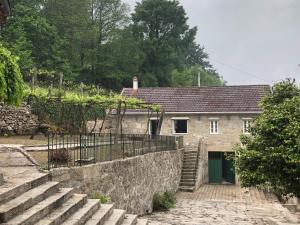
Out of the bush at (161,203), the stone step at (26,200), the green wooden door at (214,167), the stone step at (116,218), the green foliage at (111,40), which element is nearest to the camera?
the stone step at (26,200)

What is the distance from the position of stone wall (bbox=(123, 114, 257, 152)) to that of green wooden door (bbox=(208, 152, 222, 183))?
0.65 meters

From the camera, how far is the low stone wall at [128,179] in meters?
12.2

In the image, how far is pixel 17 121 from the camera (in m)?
22.7

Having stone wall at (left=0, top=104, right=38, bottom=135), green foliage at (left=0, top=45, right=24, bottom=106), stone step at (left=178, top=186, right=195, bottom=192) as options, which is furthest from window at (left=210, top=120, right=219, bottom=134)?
green foliage at (left=0, top=45, right=24, bottom=106)

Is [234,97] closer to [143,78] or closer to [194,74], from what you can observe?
[143,78]

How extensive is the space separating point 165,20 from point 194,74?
20.2 meters

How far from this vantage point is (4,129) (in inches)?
830

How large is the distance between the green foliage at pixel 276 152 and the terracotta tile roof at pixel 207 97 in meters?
16.4

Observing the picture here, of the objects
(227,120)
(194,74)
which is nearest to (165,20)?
(194,74)

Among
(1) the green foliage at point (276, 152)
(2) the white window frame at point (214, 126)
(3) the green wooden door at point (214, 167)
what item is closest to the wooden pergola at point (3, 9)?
(1) the green foliage at point (276, 152)

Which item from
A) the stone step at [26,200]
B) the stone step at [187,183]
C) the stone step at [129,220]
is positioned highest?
the stone step at [26,200]

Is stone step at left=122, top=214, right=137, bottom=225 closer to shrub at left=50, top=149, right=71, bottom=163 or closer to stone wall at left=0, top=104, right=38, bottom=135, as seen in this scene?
shrub at left=50, top=149, right=71, bottom=163

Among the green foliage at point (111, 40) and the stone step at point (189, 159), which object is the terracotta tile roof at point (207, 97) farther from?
the green foliage at point (111, 40)

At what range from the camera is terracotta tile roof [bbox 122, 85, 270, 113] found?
34.3m
